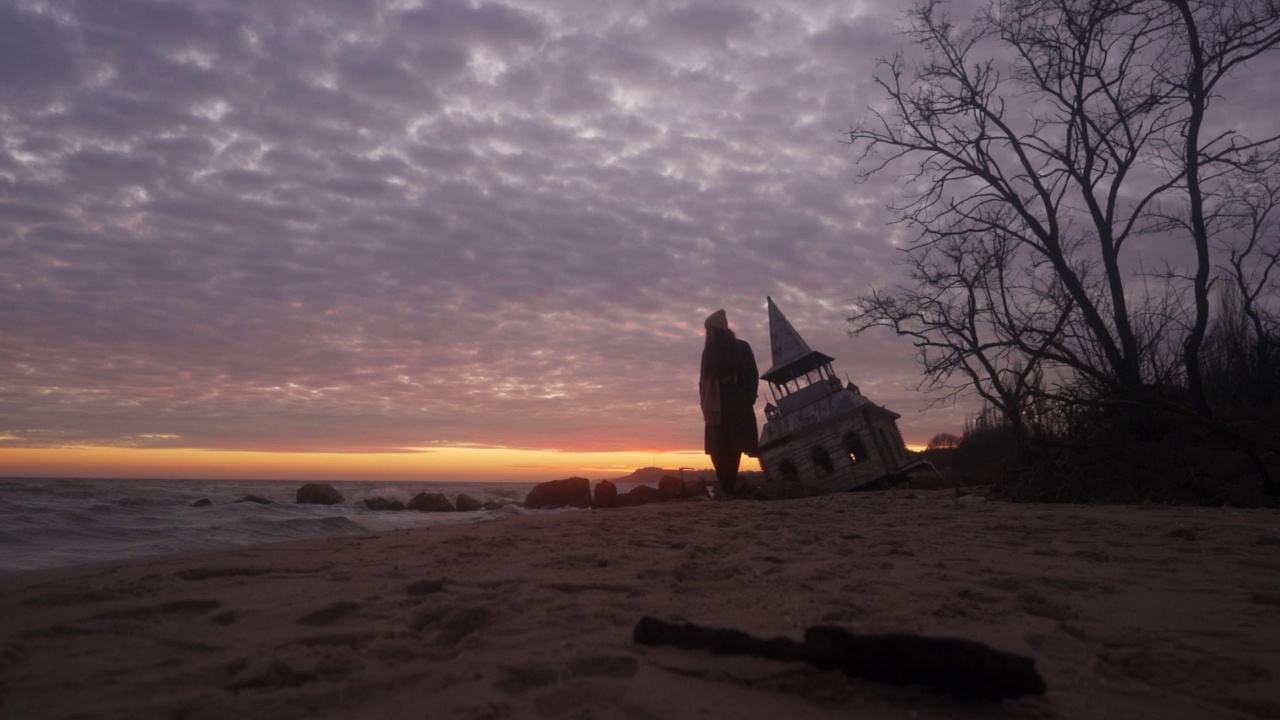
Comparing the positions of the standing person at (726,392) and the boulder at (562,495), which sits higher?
the standing person at (726,392)

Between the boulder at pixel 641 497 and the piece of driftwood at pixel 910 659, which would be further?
the boulder at pixel 641 497

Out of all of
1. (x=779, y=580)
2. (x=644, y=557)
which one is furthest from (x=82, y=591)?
(x=779, y=580)

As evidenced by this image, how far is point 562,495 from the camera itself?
15211mm

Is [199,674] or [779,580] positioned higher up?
[779,580]

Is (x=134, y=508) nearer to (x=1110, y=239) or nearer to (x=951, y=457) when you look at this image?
(x=1110, y=239)

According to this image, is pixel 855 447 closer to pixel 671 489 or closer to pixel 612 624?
pixel 671 489

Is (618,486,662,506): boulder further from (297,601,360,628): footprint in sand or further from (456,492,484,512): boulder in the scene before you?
(297,601,360,628): footprint in sand

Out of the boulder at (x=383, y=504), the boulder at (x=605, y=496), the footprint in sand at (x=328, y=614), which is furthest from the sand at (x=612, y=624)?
the boulder at (x=383, y=504)

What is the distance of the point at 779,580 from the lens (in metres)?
3.18

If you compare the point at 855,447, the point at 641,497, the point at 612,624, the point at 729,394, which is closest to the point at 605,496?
the point at 641,497

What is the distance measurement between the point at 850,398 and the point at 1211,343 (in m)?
6.75

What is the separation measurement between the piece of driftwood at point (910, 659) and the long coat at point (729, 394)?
7434mm

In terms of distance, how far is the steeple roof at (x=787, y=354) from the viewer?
18500 millimetres

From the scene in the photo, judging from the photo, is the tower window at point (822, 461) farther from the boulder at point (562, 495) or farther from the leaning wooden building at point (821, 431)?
the boulder at point (562, 495)
